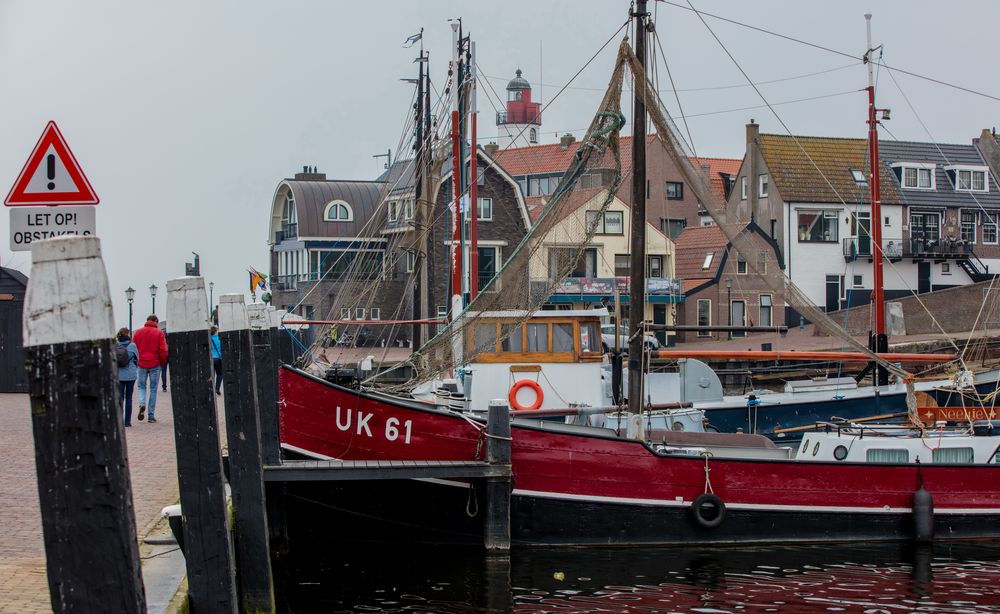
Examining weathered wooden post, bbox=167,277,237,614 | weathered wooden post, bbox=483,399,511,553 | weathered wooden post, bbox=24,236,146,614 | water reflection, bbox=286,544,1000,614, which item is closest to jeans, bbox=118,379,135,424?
water reflection, bbox=286,544,1000,614

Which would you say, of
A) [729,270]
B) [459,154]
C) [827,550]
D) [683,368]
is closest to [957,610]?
[827,550]

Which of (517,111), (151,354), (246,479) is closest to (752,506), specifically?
(246,479)

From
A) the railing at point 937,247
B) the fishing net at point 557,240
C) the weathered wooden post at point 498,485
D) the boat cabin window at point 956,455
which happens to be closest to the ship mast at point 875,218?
the boat cabin window at point 956,455

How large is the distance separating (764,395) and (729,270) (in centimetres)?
3146

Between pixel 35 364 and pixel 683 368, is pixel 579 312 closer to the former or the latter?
pixel 683 368

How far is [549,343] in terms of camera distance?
61.0 ft

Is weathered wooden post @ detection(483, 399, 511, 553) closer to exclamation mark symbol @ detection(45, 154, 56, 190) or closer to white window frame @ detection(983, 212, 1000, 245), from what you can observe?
exclamation mark symbol @ detection(45, 154, 56, 190)

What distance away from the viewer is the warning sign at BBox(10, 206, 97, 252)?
9188 mm

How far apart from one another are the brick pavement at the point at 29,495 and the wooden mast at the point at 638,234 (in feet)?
21.1

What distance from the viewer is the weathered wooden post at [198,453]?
8.36 metres

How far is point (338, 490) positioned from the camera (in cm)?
1572

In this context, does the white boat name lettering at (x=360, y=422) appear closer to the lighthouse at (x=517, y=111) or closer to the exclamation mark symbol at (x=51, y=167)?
the exclamation mark symbol at (x=51, y=167)

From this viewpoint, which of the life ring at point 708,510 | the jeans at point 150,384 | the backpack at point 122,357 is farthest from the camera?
the jeans at point 150,384

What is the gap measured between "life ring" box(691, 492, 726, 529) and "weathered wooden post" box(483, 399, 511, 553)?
269 cm
